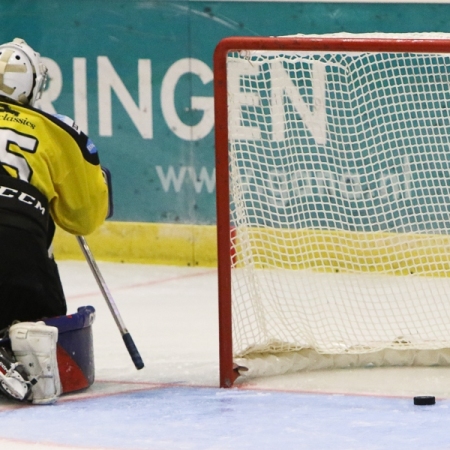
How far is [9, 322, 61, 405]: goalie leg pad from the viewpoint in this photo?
3918 millimetres

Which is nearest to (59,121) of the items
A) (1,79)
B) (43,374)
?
(1,79)

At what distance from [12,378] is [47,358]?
0.40 ft

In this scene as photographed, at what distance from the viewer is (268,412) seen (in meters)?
3.88

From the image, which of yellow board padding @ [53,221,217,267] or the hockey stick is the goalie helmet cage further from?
yellow board padding @ [53,221,217,267]

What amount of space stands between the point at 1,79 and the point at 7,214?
0.46 m

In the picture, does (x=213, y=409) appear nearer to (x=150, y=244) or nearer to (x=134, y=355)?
(x=134, y=355)

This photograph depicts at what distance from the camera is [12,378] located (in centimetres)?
393

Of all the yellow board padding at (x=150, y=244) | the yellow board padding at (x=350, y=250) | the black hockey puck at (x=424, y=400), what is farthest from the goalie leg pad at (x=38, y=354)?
the yellow board padding at (x=150, y=244)

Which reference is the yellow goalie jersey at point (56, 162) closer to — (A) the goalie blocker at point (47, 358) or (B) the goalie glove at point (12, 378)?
(A) the goalie blocker at point (47, 358)

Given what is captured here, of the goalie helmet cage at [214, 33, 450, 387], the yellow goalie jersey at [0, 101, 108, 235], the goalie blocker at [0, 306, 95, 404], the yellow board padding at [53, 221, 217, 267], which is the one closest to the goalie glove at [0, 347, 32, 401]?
the goalie blocker at [0, 306, 95, 404]

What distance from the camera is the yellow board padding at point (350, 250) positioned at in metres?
4.87

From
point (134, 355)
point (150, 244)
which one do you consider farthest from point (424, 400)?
point (150, 244)

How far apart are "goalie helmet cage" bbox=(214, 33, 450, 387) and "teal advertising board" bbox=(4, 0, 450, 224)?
138 centimetres

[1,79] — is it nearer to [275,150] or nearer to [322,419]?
[275,150]
